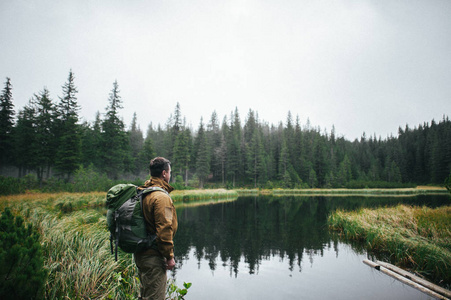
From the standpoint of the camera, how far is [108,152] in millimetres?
38812

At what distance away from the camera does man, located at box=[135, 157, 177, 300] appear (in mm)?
2807

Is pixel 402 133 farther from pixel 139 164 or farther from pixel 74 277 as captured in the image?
pixel 74 277

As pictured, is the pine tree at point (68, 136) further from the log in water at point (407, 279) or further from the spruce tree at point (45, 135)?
the log in water at point (407, 279)

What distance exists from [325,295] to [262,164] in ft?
193

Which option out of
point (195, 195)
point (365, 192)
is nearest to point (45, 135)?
point (195, 195)

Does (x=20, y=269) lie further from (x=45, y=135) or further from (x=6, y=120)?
(x=6, y=120)

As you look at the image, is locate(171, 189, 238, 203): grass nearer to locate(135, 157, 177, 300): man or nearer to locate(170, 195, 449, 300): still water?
locate(170, 195, 449, 300): still water

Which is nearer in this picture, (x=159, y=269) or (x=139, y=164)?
(x=159, y=269)

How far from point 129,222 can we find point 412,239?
1012 centimetres

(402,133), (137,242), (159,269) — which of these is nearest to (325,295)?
(159,269)

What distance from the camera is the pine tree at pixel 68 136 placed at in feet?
98.7

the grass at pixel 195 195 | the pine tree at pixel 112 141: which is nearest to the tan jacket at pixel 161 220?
the grass at pixel 195 195

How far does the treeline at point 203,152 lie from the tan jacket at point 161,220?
30.0m

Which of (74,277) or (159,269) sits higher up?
(159,269)
